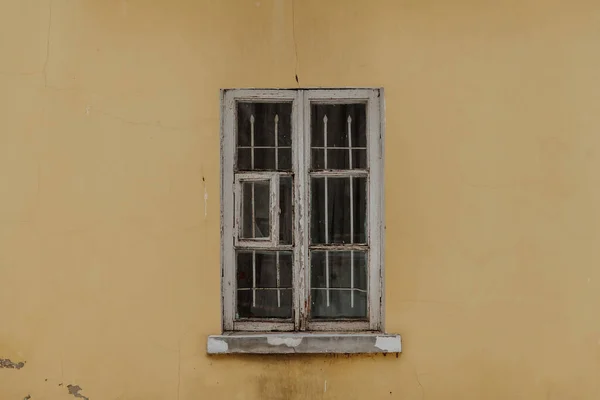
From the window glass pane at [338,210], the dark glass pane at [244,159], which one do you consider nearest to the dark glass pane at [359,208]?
the window glass pane at [338,210]

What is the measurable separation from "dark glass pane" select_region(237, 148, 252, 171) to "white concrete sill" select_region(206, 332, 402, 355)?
100 centimetres

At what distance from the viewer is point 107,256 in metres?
3.01

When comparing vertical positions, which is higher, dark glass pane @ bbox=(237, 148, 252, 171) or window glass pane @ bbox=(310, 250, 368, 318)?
dark glass pane @ bbox=(237, 148, 252, 171)

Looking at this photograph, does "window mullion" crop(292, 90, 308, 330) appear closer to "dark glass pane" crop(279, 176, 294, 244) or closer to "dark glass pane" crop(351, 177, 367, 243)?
"dark glass pane" crop(279, 176, 294, 244)

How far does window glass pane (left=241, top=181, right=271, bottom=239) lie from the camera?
3.15 metres

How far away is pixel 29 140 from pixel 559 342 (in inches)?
131

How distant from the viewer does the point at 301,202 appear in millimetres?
3105

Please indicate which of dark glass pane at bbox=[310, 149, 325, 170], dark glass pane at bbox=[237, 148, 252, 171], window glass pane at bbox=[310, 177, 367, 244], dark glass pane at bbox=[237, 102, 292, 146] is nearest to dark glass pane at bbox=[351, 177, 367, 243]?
window glass pane at bbox=[310, 177, 367, 244]

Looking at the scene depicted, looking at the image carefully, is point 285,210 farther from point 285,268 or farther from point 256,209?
point 285,268

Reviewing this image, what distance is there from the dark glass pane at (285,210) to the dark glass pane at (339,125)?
0.29 metres

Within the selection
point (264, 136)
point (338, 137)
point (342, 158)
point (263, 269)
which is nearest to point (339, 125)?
point (338, 137)

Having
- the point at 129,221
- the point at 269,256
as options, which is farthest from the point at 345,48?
the point at 129,221

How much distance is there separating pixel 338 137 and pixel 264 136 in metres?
0.45

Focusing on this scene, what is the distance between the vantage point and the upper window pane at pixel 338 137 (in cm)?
313
